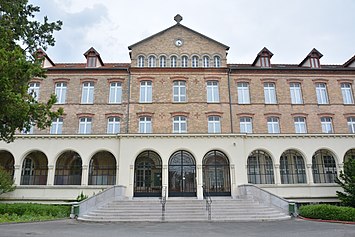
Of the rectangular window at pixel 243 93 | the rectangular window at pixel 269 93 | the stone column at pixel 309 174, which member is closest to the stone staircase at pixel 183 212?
the stone column at pixel 309 174

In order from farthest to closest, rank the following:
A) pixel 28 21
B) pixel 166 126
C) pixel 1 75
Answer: pixel 166 126
pixel 28 21
pixel 1 75

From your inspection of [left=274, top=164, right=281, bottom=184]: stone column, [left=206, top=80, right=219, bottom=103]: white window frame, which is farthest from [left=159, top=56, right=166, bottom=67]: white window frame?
[left=274, top=164, right=281, bottom=184]: stone column

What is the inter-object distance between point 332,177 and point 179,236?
18594 millimetres

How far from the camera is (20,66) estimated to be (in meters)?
10.5

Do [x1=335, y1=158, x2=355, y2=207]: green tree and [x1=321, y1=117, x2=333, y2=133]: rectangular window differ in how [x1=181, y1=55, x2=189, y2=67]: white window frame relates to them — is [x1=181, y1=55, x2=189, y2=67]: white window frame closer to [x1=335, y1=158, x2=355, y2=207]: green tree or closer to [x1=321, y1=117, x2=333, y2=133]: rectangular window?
[x1=321, y1=117, x2=333, y2=133]: rectangular window

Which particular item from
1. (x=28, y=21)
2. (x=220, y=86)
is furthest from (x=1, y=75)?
(x=220, y=86)

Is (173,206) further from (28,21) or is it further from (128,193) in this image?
(28,21)

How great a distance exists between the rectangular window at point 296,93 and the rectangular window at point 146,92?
1218cm

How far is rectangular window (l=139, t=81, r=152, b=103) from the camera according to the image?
943 inches

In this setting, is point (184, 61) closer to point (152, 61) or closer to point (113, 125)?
point (152, 61)

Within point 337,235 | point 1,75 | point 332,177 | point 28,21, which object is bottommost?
point 337,235

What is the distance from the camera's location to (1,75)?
397 inches

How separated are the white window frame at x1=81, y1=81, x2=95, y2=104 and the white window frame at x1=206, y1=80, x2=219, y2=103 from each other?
9817mm

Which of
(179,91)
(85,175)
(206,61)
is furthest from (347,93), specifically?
(85,175)
